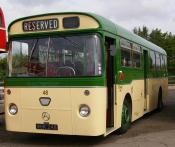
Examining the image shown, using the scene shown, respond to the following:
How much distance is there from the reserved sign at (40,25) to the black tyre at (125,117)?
9.66 ft

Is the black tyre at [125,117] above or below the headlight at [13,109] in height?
below

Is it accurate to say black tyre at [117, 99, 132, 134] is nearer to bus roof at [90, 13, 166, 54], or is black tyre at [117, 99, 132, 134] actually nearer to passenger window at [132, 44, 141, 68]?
passenger window at [132, 44, 141, 68]

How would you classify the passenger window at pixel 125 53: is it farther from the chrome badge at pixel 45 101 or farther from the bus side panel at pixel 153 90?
the bus side panel at pixel 153 90

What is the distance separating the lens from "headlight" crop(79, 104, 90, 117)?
32.6ft

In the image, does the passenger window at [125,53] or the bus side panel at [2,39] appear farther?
the bus side panel at [2,39]

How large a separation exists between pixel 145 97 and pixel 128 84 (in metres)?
2.87

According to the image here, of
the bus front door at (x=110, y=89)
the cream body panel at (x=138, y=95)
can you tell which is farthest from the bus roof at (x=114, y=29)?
the cream body panel at (x=138, y=95)

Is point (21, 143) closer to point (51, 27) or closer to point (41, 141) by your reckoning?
point (41, 141)

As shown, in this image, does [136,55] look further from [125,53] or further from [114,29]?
[114,29]

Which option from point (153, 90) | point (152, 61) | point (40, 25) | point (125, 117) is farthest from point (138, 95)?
point (40, 25)

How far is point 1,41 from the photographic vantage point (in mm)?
14086

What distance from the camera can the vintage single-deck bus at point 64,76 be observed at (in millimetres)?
10000

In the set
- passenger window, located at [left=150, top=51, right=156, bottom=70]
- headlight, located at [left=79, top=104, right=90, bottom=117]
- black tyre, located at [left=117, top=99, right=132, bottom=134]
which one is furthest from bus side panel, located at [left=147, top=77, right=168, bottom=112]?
headlight, located at [left=79, top=104, right=90, bottom=117]

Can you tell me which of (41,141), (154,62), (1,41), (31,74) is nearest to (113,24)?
(31,74)
